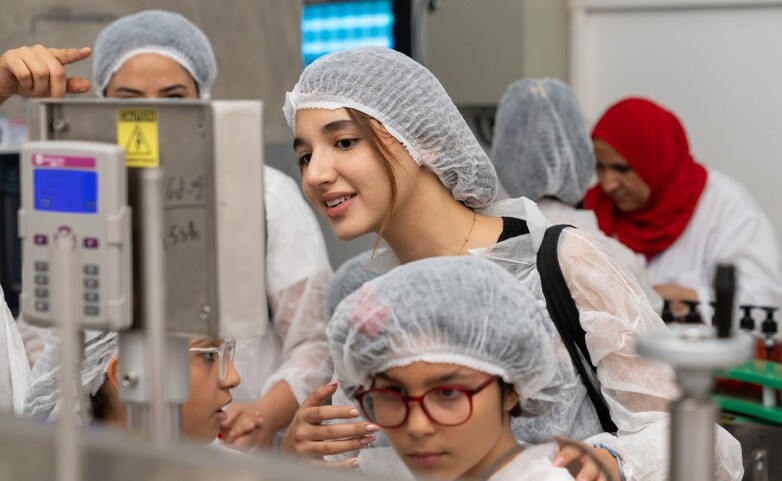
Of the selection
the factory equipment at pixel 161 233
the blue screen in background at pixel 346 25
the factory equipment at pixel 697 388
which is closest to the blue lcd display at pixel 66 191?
the factory equipment at pixel 161 233

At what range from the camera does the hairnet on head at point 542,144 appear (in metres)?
3.07

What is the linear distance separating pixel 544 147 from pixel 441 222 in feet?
4.59

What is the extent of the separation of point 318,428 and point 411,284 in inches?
13.0

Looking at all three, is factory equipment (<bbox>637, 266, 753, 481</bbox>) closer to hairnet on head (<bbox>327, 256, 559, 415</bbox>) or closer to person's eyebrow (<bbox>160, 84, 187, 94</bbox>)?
hairnet on head (<bbox>327, 256, 559, 415</bbox>)

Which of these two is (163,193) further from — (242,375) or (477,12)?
(477,12)

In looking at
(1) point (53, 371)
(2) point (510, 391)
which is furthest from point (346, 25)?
(2) point (510, 391)

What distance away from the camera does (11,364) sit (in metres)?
1.75

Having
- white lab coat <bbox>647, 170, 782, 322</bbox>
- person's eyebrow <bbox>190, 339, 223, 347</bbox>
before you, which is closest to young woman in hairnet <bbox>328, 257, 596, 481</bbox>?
person's eyebrow <bbox>190, 339, 223, 347</bbox>

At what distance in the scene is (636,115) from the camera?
11.9 ft

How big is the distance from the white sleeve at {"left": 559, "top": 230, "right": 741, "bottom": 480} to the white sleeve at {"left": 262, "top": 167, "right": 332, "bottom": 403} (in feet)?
3.25

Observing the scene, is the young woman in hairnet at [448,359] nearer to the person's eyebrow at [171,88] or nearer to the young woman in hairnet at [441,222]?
the young woman in hairnet at [441,222]

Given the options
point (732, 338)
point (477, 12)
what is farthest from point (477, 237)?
point (477, 12)

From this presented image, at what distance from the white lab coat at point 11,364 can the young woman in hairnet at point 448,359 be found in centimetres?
55

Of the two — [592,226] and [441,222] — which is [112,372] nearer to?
[441,222]
